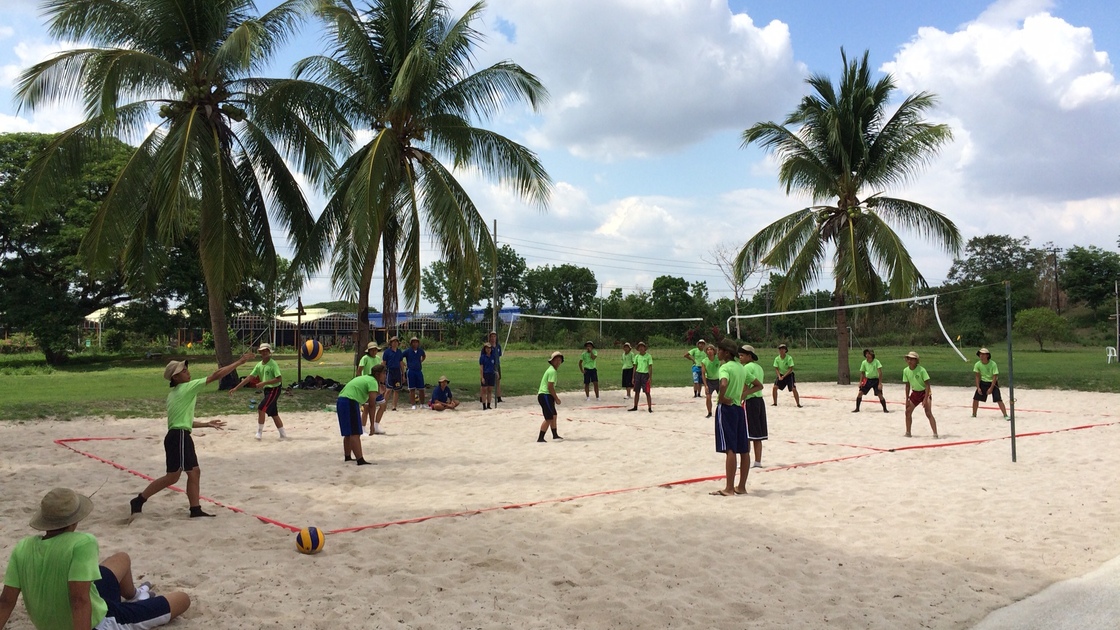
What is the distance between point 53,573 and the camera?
3.18 metres

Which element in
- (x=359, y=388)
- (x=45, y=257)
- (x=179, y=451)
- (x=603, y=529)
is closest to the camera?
(x=603, y=529)

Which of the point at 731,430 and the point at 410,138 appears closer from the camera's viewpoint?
the point at 731,430

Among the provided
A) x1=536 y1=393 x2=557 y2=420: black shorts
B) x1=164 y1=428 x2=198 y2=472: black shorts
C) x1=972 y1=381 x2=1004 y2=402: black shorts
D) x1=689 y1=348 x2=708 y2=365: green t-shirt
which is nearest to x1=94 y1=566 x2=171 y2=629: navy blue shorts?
x1=164 y1=428 x2=198 y2=472: black shorts

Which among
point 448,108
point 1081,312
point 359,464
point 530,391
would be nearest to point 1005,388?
point 530,391

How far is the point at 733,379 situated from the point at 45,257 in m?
28.6

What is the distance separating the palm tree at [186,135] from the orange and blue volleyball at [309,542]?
9.19 meters

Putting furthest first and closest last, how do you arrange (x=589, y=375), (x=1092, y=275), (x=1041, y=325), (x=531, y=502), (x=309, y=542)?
1. (x=1092, y=275)
2. (x=1041, y=325)
3. (x=589, y=375)
4. (x=531, y=502)
5. (x=309, y=542)

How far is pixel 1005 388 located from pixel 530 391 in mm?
10489

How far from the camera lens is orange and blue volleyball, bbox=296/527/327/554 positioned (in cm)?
487

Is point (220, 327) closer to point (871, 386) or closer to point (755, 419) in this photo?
point (755, 419)

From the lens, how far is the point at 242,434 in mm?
10586

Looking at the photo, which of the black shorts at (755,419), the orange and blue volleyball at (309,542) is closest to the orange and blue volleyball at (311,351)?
the black shorts at (755,419)

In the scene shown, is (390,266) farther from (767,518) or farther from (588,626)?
(588,626)

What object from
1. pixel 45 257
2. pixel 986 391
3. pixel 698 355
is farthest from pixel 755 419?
pixel 45 257
